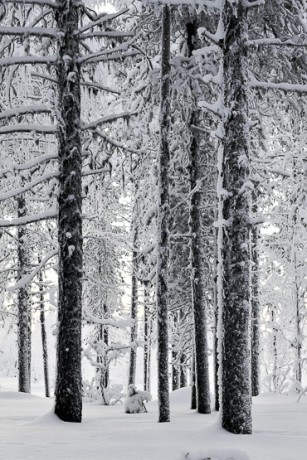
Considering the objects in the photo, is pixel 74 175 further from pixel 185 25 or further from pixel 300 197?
pixel 300 197

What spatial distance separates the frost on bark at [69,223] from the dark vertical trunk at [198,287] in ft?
13.0

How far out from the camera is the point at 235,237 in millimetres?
7617

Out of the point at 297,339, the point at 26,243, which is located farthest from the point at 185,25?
the point at 297,339

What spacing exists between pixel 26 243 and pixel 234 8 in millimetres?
14783

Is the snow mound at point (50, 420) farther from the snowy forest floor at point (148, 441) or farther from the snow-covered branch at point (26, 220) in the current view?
the snow-covered branch at point (26, 220)

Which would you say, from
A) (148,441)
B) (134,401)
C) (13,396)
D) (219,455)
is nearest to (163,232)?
(148,441)

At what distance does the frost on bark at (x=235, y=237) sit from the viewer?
24.6ft

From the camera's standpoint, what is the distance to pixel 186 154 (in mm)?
13773

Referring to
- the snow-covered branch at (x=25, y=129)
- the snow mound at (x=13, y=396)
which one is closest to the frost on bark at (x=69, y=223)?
the snow-covered branch at (x=25, y=129)

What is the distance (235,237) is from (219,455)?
2.90 metres

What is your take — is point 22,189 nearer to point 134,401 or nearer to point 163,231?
point 163,231

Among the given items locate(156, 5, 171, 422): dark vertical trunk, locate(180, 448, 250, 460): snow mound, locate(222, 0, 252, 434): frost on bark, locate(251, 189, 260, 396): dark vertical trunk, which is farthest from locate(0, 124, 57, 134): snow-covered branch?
locate(251, 189, 260, 396): dark vertical trunk

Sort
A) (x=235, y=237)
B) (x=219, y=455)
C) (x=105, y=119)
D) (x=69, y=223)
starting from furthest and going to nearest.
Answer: (x=105, y=119) → (x=69, y=223) → (x=235, y=237) → (x=219, y=455)

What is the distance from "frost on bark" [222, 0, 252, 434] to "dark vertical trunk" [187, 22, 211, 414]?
17.4 feet
